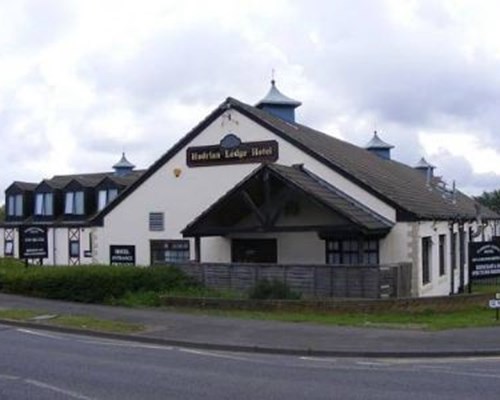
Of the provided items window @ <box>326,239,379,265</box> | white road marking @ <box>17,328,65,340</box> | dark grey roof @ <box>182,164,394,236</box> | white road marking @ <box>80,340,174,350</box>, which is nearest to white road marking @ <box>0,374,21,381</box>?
white road marking @ <box>80,340,174,350</box>

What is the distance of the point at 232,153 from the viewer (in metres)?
28.7

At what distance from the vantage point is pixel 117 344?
1525 cm

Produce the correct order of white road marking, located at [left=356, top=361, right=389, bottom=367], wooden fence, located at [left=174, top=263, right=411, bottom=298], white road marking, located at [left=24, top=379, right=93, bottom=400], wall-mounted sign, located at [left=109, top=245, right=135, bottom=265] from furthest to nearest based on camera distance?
1. wall-mounted sign, located at [left=109, top=245, right=135, bottom=265]
2. wooden fence, located at [left=174, top=263, right=411, bottom=298]
3. white road marking, located at [left=356, top=361, right=389, bottom=367]
4. white road marking, located at [left=24, top=379, right=93, bottom=400]

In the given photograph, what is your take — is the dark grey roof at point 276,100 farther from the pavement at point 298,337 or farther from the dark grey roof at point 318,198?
the pavement at point 298,337

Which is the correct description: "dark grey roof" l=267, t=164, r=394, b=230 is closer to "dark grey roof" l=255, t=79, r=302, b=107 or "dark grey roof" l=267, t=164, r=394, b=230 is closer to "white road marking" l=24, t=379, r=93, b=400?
"dark grey roof" l=255, t=79, r=302, b=107

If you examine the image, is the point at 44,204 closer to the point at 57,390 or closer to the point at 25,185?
the point at 25,185

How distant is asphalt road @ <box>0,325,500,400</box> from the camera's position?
31.4 feet

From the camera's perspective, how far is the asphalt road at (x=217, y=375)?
377 inches

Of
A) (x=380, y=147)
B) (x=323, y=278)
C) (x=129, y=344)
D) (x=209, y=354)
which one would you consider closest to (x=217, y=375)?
(x=209, y=354)

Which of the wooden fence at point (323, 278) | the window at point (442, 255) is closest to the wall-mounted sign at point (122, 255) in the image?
the wooden fence at point (323, 278)

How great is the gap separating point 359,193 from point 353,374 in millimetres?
14730

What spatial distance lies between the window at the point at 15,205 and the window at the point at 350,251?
98.2 ft

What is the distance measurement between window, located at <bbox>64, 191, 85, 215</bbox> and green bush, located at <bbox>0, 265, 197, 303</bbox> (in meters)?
22.8

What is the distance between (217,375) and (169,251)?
64.3ft
